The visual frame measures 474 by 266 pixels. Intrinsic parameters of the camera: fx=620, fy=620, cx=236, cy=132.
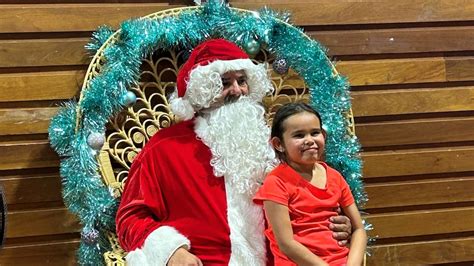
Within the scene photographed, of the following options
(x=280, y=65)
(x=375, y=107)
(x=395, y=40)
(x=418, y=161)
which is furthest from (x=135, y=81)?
(x=418, y=161)

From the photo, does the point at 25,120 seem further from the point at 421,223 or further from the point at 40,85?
the point at 421,223

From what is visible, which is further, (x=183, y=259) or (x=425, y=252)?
(x=425, y=252)

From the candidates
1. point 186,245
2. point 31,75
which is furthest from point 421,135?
point 31,75

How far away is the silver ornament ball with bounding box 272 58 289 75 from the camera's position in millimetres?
2359

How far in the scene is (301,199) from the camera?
177 cm

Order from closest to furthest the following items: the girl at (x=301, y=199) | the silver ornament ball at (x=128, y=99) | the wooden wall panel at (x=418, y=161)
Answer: the girl at (x=301, y=199) < the silver ornament ball at (x=128, y=99) < the wooden wall panel at (x=418, y=161)

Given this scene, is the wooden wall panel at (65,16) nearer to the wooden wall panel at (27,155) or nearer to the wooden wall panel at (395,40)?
the wooden wall panel at (27,155)

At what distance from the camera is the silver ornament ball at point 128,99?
2.19 m

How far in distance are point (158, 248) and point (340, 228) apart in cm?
54

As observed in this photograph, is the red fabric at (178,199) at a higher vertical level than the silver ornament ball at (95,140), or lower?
lower

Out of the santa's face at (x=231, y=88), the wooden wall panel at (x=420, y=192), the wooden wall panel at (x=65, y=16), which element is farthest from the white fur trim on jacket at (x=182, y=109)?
the wooden wall panel at (x=420, y=192)

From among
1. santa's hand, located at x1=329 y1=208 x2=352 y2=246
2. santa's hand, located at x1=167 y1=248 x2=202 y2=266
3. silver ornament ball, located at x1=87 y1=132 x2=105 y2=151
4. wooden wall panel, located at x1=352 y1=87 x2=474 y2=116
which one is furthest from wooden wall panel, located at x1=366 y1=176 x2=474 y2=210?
silver ornament ball, located at x1=87 y1=132 x2=105 y2=151

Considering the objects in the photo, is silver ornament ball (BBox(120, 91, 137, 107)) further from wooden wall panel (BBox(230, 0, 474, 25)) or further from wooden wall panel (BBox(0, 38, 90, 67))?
wooden wall panel (BBox(230, 0, 474, 25))

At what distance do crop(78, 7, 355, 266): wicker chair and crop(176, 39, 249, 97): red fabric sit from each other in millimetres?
205
